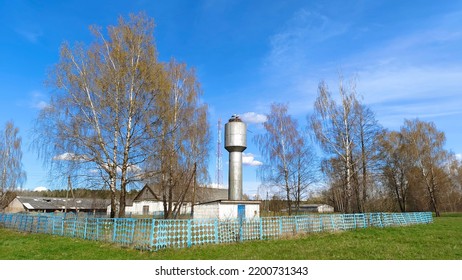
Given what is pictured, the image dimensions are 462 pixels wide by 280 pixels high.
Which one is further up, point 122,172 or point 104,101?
point 104,101

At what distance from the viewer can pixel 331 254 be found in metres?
8.83

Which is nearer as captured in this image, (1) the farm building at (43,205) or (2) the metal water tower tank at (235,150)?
(2) the metal water tower tank at (235,150)

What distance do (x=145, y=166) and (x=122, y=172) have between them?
133 centimetres

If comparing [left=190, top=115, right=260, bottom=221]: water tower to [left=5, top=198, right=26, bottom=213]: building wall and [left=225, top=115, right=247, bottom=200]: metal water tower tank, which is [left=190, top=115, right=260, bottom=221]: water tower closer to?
[left=225, top=115, right=247, bottom=200]: metal water tower tank

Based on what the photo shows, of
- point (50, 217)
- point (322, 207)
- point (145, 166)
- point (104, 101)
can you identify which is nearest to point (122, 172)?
point (145, 166)

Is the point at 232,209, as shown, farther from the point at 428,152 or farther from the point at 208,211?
the point at 428,152

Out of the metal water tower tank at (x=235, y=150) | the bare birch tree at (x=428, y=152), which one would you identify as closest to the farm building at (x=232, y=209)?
the metal water tower tank at (x=235, y=150)

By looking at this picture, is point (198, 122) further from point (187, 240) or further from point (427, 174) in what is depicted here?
point (427, 174)

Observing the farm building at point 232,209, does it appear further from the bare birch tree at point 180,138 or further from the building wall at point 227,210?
the bare birch tree at point 180,138

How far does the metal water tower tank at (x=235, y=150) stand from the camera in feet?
58.2

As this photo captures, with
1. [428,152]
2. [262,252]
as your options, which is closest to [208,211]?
[262,252]

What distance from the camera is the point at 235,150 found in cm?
1853

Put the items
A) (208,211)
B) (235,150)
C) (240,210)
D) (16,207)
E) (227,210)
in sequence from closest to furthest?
(227,210), (240,210), (208,211), (235,150), (16,207)

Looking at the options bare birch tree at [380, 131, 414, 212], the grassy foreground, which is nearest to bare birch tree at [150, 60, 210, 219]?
the grassy foreground
